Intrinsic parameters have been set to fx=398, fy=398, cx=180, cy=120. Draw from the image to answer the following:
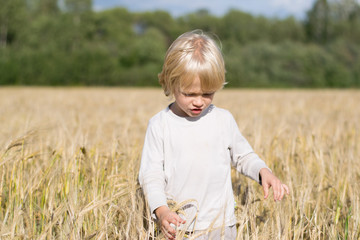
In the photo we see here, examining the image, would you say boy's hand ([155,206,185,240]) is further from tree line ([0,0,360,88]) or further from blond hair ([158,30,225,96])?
tree line ([0,0,360,88])

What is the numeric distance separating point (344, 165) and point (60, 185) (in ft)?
5.12

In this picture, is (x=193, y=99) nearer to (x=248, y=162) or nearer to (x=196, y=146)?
(x=196, y=146)

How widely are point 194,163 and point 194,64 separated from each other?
0.38 meters

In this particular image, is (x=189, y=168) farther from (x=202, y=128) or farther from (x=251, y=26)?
(x=251, y=26)

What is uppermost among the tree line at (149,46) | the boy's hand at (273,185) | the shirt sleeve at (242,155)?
the tree line at (149,46)

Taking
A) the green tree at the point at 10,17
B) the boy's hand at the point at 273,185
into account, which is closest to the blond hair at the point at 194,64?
the boy's hand at the point at 273,185

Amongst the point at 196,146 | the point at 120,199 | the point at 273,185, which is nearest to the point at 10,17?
the point at 120,199

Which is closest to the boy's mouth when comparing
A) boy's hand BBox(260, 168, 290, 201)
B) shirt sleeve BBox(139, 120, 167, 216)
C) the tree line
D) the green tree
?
shirt sleeve BBox(139, 120, 167, 216)

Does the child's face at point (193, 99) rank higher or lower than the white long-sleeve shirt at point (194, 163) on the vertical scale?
higher

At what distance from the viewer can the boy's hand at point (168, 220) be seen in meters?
1.26

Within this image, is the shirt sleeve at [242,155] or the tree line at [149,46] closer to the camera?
the shirt sleeve at [242,155]

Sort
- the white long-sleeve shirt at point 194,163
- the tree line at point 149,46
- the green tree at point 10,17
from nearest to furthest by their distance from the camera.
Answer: the white long-sleeve shirt at point 194,163 → the tree line at point 149,46 → the green tree at point 10,17

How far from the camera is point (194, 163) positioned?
1515 millimetres

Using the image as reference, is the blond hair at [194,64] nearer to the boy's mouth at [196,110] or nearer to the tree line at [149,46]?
the boy's mouth at [196,110]
